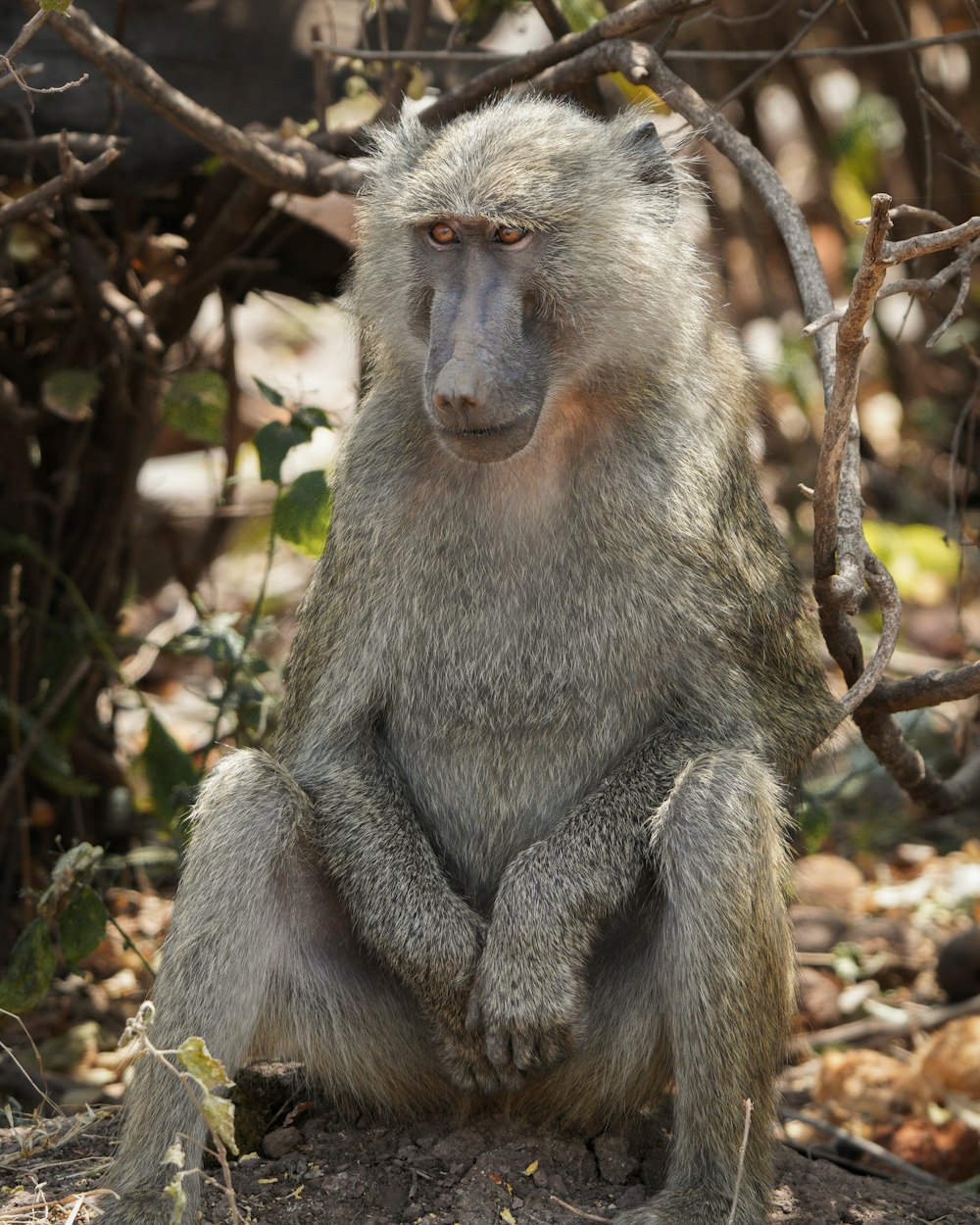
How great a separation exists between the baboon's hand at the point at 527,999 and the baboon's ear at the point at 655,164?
5.38 ft

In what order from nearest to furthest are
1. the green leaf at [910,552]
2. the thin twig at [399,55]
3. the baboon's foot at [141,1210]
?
the baboon's foot at [141,1210] < the thin twig at [399,55] < the green leaf at [910,552]

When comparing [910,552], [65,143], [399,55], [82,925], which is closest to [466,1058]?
[82,925]

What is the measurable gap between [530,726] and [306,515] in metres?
0.96

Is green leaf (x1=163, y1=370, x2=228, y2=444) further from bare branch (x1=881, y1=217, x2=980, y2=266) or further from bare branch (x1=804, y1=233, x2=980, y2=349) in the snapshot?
Result: bare branch (x1=881, y1=217, x2=980, y2=266)

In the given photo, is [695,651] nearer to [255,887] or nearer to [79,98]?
[255,887]

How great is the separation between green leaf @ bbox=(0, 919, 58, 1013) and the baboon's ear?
223 cm

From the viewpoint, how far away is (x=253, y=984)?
301cm

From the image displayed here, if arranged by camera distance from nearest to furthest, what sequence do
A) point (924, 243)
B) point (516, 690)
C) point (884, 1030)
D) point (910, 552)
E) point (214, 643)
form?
1. point (924, 243)
2. point (516, 690)
3. point (214, 643)
4. point (884, 1030)
5. point (910, 552)

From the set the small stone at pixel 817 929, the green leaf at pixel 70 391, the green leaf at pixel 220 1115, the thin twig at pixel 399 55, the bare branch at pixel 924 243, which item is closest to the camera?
the green leaf at pixel 220 1115

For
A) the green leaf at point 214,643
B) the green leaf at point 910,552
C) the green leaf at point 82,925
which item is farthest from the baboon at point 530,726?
the green leaf at point 910,552

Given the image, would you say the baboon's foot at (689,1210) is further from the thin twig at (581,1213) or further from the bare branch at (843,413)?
the bare branch at (843,413)

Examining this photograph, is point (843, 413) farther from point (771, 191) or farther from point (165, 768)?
point (165, 768)

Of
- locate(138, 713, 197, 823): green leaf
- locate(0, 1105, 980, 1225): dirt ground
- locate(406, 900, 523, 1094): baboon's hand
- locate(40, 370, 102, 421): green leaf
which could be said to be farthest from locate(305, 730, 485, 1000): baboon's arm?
locate(40, 370, 102, 421): green leaf

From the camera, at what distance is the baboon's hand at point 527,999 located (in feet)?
9.83
